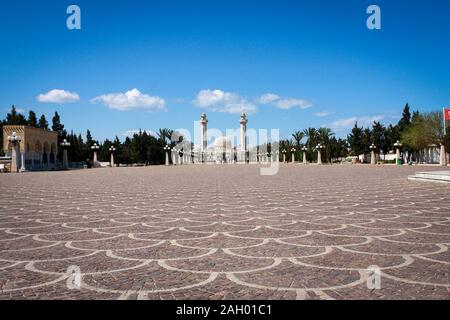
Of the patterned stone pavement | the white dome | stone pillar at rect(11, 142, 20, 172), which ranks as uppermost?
the white dome

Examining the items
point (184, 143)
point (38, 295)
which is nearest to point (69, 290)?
point (38, 295)

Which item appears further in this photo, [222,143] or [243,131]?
[222,143]

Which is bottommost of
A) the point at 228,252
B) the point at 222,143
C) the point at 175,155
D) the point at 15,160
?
the point at 228,252

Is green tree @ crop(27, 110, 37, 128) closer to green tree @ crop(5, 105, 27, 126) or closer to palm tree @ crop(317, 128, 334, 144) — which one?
green tree @ crop(5, 105, 27, 126)

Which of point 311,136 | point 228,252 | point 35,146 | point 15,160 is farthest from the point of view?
point 311,136

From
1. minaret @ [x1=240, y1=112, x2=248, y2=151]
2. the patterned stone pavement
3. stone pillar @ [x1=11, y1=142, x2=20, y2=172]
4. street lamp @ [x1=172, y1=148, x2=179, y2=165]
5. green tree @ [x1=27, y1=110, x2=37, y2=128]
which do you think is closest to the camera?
the patterned stone pavement

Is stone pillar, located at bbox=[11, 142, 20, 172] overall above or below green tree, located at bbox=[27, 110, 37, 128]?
below

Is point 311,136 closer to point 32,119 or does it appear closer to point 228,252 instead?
point 32,119

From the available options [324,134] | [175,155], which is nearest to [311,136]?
[324,134]

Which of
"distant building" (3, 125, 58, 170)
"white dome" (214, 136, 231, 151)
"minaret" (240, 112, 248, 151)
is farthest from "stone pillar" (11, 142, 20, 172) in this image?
"white dome" (214, 136, 231, 151)

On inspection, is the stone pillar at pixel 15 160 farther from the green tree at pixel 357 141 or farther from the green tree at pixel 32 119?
the green tree at pixel 357 141

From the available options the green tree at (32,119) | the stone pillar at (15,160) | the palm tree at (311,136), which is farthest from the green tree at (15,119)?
the palm tree at (311,136)

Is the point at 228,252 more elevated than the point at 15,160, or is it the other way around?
the point at 15,160
